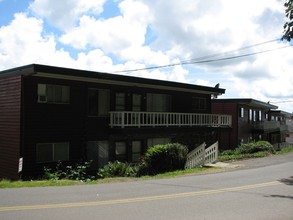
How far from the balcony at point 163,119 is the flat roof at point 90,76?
1.91 meters

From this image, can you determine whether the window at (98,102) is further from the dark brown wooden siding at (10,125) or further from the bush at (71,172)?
the dark brown wooden siding at (10,125)

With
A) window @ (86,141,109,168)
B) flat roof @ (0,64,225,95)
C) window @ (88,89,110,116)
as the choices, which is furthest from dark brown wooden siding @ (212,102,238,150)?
window @ (88,89,110,116)

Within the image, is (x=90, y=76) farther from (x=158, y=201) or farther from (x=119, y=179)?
(x=158, y=201)

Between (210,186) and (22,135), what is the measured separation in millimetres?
9925

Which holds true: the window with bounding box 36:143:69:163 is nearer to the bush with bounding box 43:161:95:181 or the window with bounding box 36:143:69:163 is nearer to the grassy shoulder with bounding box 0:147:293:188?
the bush with bounding box 43:161:95:181

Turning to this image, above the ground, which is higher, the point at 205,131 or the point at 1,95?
the point at 1,95

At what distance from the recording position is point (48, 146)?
66.3 ft

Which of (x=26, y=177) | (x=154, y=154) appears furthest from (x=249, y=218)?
(x=26, y=177)

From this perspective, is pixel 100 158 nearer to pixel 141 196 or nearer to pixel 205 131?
pixel 205 131

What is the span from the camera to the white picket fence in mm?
22406

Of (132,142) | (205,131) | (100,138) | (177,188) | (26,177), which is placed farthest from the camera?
(205,131)

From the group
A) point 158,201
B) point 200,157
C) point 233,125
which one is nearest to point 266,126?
point 233,125

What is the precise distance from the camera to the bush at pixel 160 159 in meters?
20.2

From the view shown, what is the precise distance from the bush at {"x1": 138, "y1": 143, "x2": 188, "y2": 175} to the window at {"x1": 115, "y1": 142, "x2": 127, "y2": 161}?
3.90 meters
